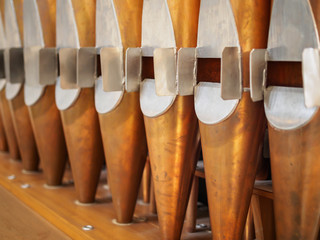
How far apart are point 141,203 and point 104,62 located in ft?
2.10

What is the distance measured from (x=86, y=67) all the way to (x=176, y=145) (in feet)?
1.61

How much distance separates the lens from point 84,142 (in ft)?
6.11

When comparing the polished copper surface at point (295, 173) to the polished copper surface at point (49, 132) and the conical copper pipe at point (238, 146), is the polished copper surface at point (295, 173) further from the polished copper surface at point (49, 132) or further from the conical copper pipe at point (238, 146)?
the polished copper surface at point (49, 132)

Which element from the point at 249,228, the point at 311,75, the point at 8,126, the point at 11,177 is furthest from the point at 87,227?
the point at 8,126

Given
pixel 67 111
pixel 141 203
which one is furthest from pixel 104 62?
pixel 141 203

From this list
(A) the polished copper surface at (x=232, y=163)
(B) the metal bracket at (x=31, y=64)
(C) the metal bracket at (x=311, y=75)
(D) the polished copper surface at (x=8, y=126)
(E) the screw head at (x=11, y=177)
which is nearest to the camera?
(C) the metal bracket at (x=311, y=75)

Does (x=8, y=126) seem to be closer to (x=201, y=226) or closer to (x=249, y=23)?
(x=201, y=226)

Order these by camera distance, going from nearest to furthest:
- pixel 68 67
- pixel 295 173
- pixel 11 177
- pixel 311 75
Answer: pixel 311 75 → pixel 295 173 → pixel 68 67 → pixel 11 177

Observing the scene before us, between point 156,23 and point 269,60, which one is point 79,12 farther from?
point 269,60

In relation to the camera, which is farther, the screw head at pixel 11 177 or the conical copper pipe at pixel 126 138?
the screw head at pixel 11 177

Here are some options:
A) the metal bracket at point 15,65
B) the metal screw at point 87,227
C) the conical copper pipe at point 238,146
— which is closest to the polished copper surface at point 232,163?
the conical copper pipe at point 238,146

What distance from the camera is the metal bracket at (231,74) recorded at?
46.5 inches

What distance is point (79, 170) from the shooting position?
189 centimetres

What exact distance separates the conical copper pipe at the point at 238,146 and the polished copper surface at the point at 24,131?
1255mm
